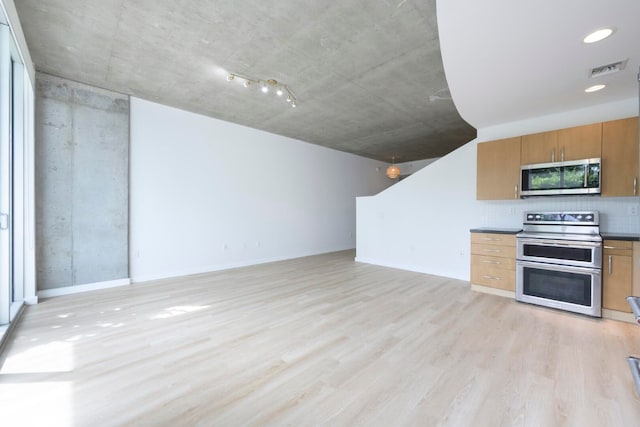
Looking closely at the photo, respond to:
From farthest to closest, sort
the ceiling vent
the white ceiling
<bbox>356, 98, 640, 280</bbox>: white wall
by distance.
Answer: <bbox>356, 98, 640, 280</bbox>: white wall
the ceiling vent
the white ceiling

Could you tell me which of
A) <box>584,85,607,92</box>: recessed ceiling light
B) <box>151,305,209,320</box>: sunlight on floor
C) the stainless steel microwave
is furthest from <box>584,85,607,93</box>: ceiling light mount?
<box>151,305,209,320</box>: sunlight on floor

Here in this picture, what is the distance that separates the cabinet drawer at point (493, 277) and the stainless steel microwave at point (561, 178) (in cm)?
117

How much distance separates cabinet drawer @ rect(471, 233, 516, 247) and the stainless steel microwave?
0.67m

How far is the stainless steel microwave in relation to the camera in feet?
10.8

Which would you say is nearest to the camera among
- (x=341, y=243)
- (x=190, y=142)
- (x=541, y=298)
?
(x=541, y=298)

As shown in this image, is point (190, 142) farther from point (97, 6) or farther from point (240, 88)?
point (97, 6)

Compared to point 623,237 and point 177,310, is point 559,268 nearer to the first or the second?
point 623,237

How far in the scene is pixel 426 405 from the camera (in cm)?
171

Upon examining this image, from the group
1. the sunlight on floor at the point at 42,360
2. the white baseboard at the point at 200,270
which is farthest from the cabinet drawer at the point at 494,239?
the sunlight on floor at the point at 42,360

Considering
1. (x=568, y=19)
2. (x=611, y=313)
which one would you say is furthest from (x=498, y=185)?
(x=568, y=19)

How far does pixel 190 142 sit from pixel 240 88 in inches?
69.0

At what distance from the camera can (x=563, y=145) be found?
349 centimetres

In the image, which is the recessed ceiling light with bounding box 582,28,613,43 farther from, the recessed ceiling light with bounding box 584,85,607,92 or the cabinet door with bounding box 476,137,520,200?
the cabinet door with bounding box 476,137,520,200

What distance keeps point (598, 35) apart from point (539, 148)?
1.91 metres
